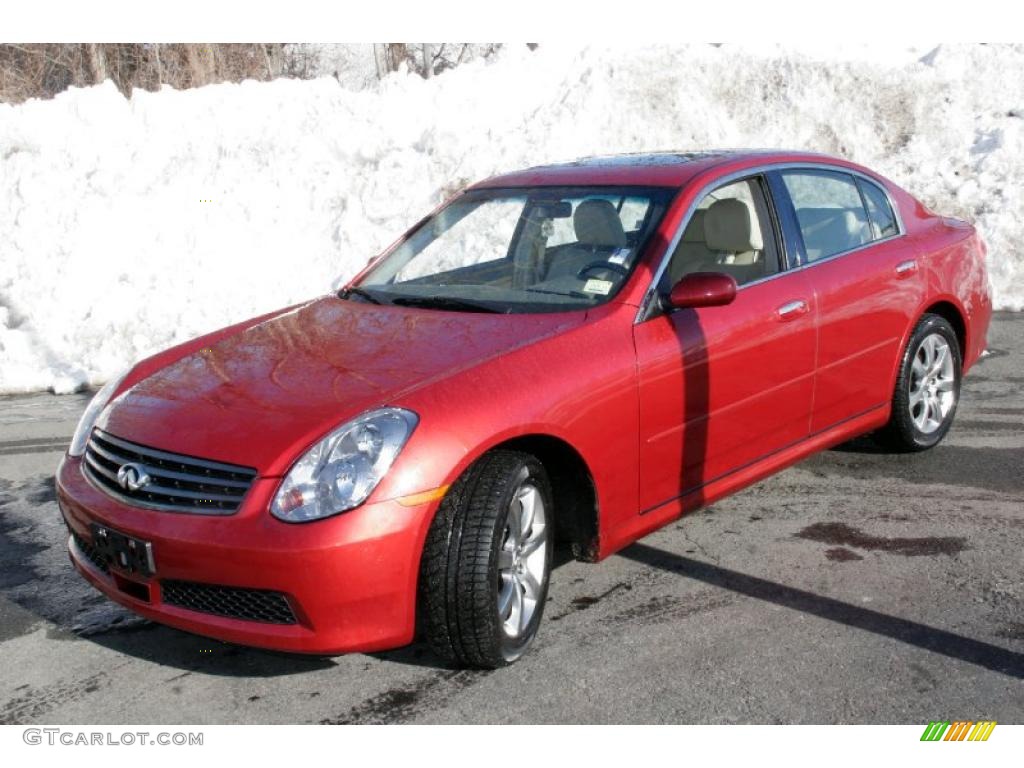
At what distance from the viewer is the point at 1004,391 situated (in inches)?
290

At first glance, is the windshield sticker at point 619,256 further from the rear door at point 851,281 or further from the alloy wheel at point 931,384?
the alloy wheel at point 931,384

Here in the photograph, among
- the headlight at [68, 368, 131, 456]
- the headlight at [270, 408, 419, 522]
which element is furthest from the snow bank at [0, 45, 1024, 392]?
the headlight at [270, 408, 419, 522]

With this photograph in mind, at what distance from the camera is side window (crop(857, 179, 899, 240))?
575 centimetres

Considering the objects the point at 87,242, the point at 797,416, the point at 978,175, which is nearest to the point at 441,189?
the point at 87,242

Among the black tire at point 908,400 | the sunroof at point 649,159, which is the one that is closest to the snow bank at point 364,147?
the black tire at point 908,400

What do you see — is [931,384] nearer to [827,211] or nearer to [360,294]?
[827,211]

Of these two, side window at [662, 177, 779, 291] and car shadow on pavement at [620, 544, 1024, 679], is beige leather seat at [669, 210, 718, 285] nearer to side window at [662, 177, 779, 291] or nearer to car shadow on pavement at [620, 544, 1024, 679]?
side window at [662, 177, 779, 291]

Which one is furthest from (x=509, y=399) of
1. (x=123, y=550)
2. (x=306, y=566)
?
(x=123, y=550)

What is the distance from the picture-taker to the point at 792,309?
495 centimetres

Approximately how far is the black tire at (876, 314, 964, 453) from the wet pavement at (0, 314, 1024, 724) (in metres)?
0.40

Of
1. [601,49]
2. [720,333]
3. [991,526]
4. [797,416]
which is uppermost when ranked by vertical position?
[601,49]

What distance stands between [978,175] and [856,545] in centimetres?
854

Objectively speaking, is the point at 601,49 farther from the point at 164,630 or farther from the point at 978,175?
the point at 164,630

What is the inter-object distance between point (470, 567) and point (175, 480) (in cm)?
98
